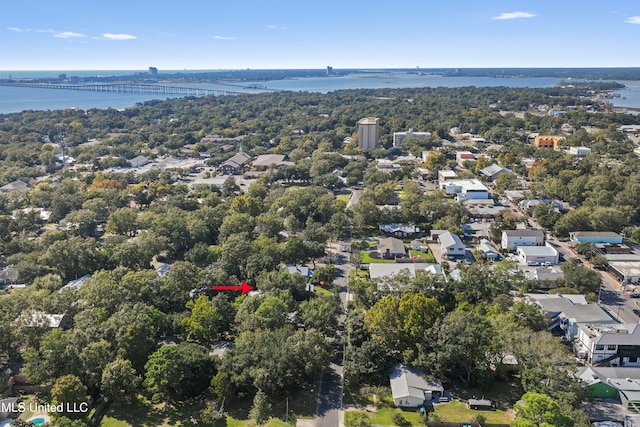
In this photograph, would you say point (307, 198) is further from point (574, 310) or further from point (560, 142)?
point (560, 142)

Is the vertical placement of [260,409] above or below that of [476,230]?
below

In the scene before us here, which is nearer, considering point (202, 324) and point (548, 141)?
point (202, 324)

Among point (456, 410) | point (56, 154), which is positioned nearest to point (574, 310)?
point (456, 410)

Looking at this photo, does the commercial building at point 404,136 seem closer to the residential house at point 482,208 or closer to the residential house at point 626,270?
the residential house at point 482,208

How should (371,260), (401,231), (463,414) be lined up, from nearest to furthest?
(463,414), (371,260), (401,231)

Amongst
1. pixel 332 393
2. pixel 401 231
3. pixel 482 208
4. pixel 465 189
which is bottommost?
pixel 332 393

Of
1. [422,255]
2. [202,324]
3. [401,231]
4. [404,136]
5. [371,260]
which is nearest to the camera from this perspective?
[202,324]

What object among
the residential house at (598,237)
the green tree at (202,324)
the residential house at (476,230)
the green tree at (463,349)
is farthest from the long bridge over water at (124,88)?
the green tree at (463,349)

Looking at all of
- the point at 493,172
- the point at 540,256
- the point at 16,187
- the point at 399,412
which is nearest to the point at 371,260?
the point at 540,256

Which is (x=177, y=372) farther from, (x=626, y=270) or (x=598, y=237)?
(x=598, y=237)

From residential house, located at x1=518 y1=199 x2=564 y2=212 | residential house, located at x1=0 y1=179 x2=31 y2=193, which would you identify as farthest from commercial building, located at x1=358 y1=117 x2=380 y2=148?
residential house, located at x1=0 y1=179 x2=31 y2=193
